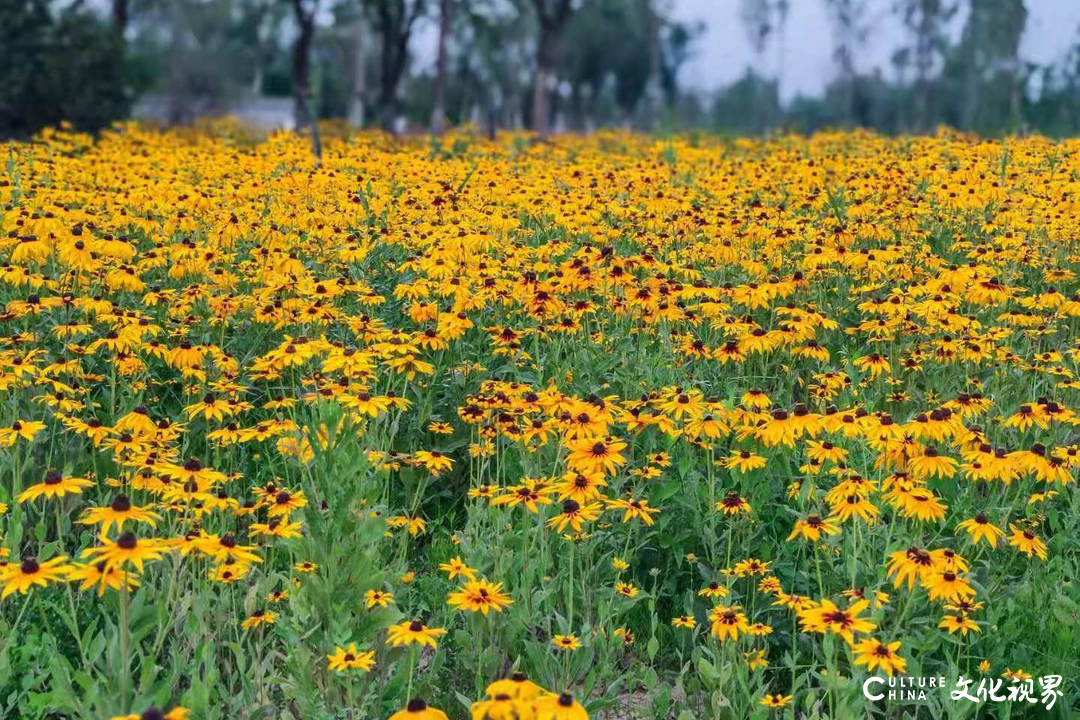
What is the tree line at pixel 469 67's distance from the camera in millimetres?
23000

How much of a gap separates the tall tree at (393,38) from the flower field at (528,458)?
1779cm

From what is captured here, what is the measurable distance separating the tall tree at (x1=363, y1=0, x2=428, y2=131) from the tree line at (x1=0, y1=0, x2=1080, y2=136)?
0.14 feet

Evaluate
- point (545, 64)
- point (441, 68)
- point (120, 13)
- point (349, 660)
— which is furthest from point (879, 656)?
point (120, 13)

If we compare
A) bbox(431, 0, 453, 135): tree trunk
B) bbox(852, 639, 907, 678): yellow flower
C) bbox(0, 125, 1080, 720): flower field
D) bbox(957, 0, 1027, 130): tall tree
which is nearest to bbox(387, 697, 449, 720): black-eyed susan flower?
bbox(0, 125, 1080, 720): flower field

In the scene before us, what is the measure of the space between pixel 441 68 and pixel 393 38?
145 inches

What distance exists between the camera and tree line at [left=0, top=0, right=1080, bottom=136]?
75.5 ft

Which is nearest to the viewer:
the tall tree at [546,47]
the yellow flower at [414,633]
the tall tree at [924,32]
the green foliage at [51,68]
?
the yellow flower at [414,633]

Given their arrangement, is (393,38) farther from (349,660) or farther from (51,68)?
(349,660)

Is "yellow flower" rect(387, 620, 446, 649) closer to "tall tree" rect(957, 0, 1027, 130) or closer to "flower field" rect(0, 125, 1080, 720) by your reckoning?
"flower field" rect(0, 125, 1080, 720)

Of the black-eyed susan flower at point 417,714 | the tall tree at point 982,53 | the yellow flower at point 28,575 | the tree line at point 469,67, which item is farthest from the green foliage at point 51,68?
the tall tree at point 982,53

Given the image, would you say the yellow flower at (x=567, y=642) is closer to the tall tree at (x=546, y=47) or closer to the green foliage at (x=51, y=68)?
the green foliage at (x=51, y=68)

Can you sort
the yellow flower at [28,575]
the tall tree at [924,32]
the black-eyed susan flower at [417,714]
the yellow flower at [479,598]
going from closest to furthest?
the black-eyed susan flower at [417,714] → the yellow flower at [28,575] → the yellow flower at [479,598] → the tall tree at [924,32]

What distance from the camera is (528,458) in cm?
461


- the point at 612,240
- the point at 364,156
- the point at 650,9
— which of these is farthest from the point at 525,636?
the point at 650,9
